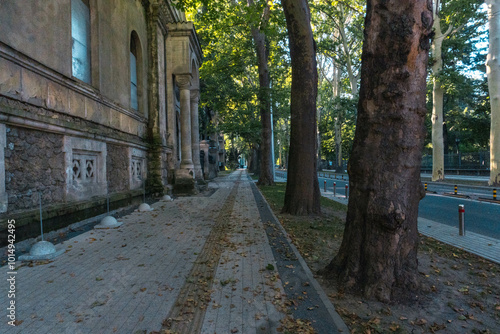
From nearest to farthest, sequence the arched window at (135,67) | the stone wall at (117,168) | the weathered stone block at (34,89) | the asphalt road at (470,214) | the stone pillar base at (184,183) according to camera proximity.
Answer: the weathered stone block at (34,89) < the asphalt road at (470,214) < the stone wall at (117,168) < the arched window at (135,67) < the stone pillar base at (184,183)

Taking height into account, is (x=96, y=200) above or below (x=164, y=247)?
above

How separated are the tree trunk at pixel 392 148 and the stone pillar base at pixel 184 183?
11.8 metres

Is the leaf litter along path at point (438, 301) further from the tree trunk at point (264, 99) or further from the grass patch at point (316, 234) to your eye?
the tree trunk at point (264, 99)

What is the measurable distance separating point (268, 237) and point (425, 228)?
13.4 ft

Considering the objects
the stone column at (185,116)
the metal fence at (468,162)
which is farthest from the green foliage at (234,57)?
the metal fence at (468,162)

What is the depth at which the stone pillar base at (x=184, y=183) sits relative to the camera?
1471 cm

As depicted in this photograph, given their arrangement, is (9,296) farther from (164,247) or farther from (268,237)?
(268,237)

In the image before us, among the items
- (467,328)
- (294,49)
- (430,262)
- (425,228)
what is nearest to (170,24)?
(294,49)

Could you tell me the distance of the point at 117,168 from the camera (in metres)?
9.48

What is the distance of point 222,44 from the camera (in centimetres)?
2372

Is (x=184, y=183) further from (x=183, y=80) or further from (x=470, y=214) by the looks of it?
(x=470, y=214)

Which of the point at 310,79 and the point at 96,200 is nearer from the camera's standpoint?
Answer: the point at 96,200

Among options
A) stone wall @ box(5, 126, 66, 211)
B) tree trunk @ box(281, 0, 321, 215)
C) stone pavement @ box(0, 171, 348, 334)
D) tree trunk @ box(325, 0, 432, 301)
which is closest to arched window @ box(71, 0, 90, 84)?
stone wall @ box(5, 126, 66, 211)

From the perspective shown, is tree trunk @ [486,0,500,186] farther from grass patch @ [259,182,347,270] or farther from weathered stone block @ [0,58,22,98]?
weathered stone block @ [0,58,22,98]
